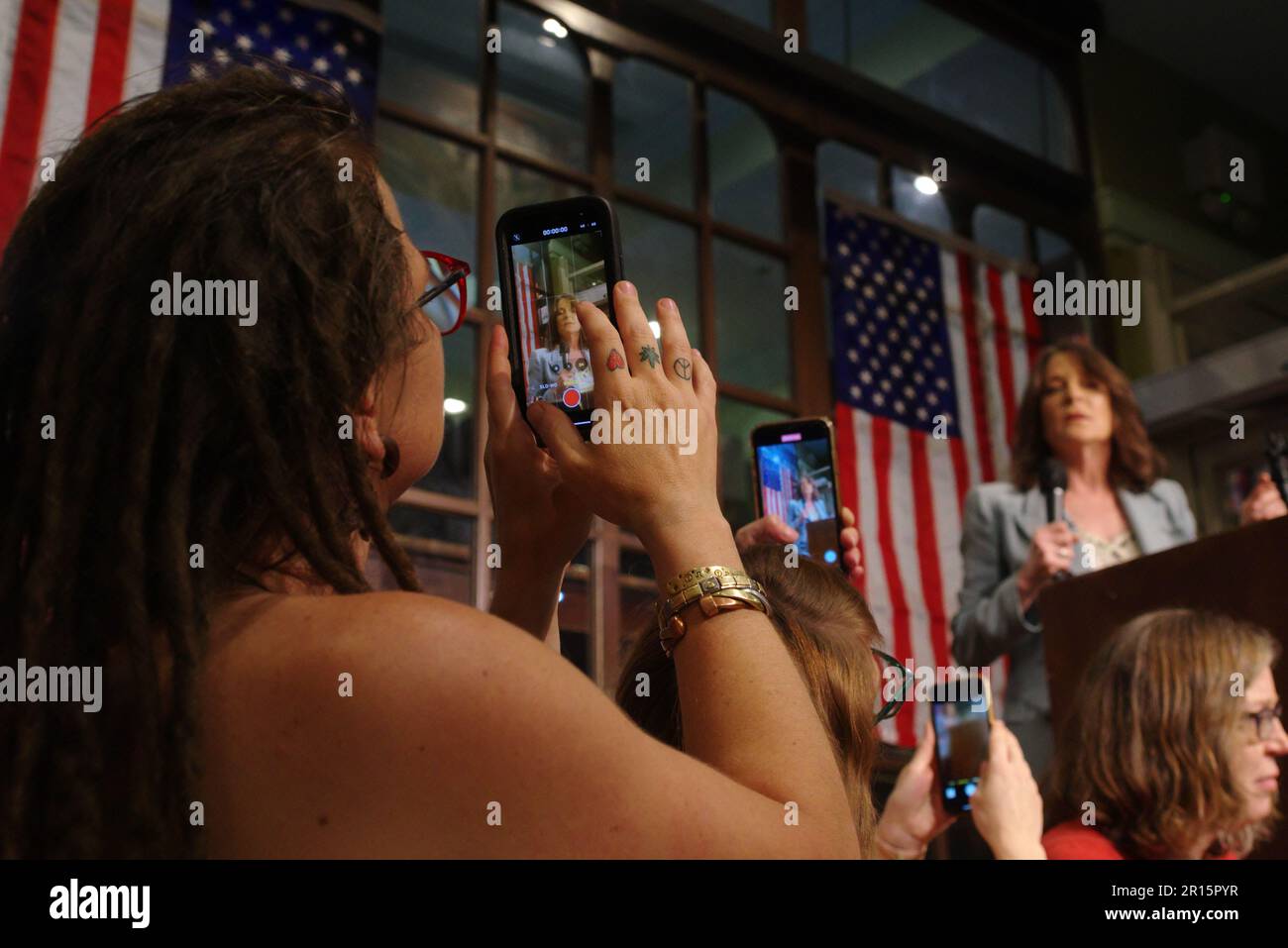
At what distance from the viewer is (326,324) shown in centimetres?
74

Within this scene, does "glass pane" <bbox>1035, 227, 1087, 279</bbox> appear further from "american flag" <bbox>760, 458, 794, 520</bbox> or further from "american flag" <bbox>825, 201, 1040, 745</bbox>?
"american flag" <bbox>760, 458, 794, 520</bbox>

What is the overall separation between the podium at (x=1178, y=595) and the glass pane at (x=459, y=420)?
1.88 metres

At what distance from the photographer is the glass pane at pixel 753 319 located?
4.19 metres

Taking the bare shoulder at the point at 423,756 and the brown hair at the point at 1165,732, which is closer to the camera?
the bare shoulder at the point at 423,756

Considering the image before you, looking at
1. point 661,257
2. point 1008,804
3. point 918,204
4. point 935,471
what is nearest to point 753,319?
point 661,257

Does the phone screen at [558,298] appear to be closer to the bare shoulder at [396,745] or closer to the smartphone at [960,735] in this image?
the bare shoulder at [396,745]

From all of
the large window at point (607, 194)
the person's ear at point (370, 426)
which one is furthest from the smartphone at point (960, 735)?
the large window at point (607, 194)

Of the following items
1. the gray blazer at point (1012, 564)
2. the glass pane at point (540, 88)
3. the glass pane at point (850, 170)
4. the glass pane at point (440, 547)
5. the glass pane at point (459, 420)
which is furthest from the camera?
the glass pane at point (850, 170)

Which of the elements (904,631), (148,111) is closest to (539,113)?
(904,631)

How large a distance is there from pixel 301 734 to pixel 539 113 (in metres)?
3.59

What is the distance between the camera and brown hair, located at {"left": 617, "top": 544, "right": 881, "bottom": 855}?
3.67 feet

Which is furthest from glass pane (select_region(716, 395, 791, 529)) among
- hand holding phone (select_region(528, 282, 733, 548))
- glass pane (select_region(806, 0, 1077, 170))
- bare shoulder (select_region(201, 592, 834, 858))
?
bare shoulder (select_region(201, 592, 834, 858))

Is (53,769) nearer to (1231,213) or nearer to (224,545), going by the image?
(224,545)

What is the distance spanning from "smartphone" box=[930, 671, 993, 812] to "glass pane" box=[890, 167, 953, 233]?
11.5 ft
